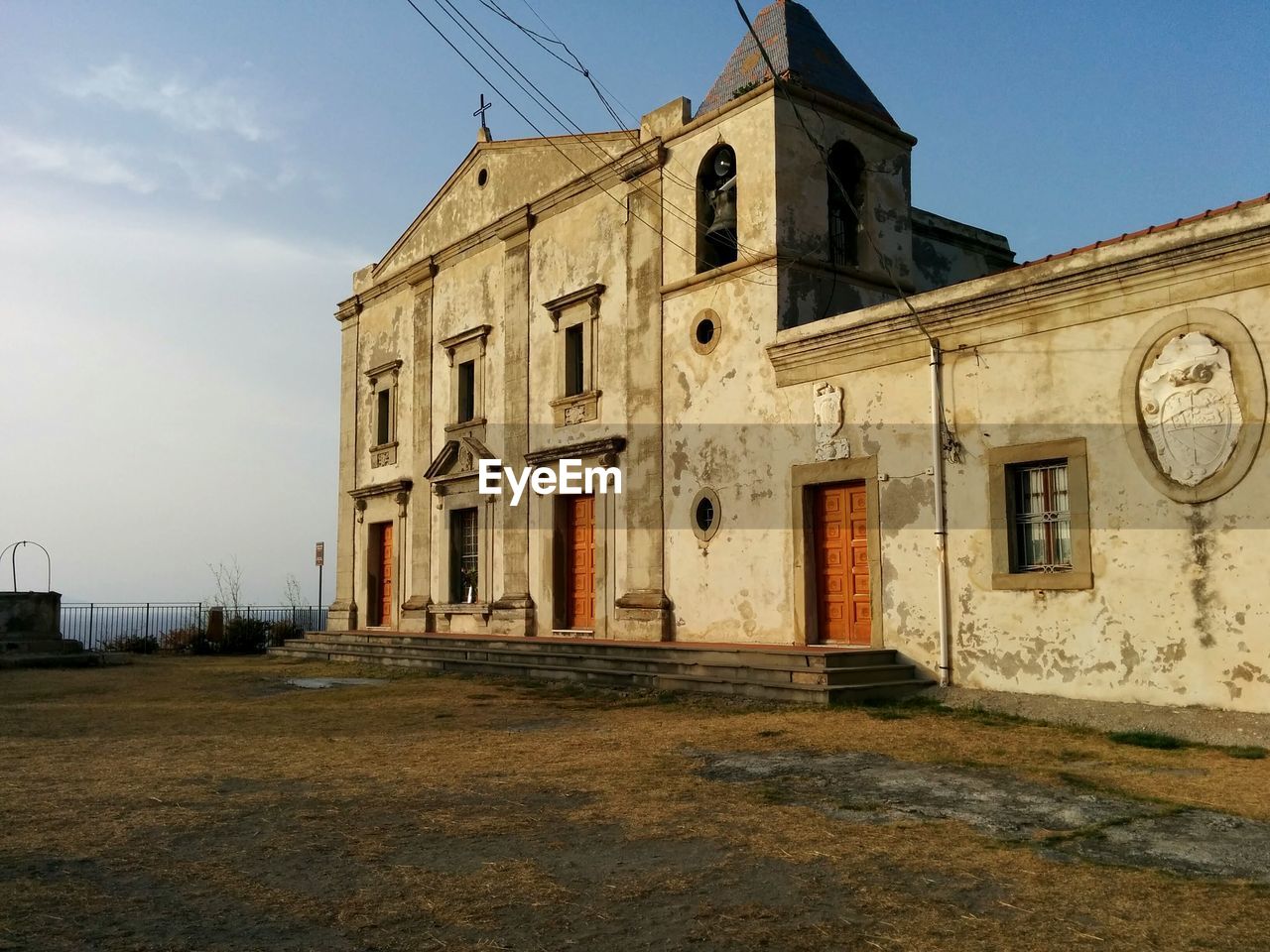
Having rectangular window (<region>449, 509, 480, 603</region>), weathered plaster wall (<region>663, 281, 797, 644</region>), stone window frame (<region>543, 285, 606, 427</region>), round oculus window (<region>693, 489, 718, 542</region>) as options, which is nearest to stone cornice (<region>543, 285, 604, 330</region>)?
stone window frame (<region>543, 285, 606, 427</region>)

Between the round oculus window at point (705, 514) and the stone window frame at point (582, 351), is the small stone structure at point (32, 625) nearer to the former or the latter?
the stone window frame at point (582, 351)

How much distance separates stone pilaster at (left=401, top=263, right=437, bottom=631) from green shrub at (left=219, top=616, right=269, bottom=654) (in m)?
5.96

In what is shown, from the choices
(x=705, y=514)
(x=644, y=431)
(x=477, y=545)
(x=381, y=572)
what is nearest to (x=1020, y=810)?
(x=705, y=514)

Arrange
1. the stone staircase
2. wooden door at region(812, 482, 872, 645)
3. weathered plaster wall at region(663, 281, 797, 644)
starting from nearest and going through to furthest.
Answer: the stone staircase, wooden door at region(812, 482, 872, 645), weathered plaster wall at region(663, 281, 797, 644)

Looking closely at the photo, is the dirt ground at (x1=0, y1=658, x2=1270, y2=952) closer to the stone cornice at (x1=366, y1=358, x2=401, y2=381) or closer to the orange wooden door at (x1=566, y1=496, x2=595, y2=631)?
the orange wooden door at (x1=566, y1=496, x2=595, y2=631)

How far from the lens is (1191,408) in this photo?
379 inches

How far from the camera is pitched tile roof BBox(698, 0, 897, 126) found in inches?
599

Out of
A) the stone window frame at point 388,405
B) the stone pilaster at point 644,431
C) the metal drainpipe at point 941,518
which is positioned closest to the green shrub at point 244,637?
the stone window frame at point 388,405

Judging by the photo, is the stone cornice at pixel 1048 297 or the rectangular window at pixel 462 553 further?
the rectangular window at pixel 462 553

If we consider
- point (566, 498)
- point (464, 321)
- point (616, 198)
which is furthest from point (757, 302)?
point (464, 321)

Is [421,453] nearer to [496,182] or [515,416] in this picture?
[515,416]

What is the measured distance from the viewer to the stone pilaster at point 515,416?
60.9ft

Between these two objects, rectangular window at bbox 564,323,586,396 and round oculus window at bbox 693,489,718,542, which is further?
rectangular window at bbox 564,323,586,396

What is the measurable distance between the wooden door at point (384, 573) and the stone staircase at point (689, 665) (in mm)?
4365
